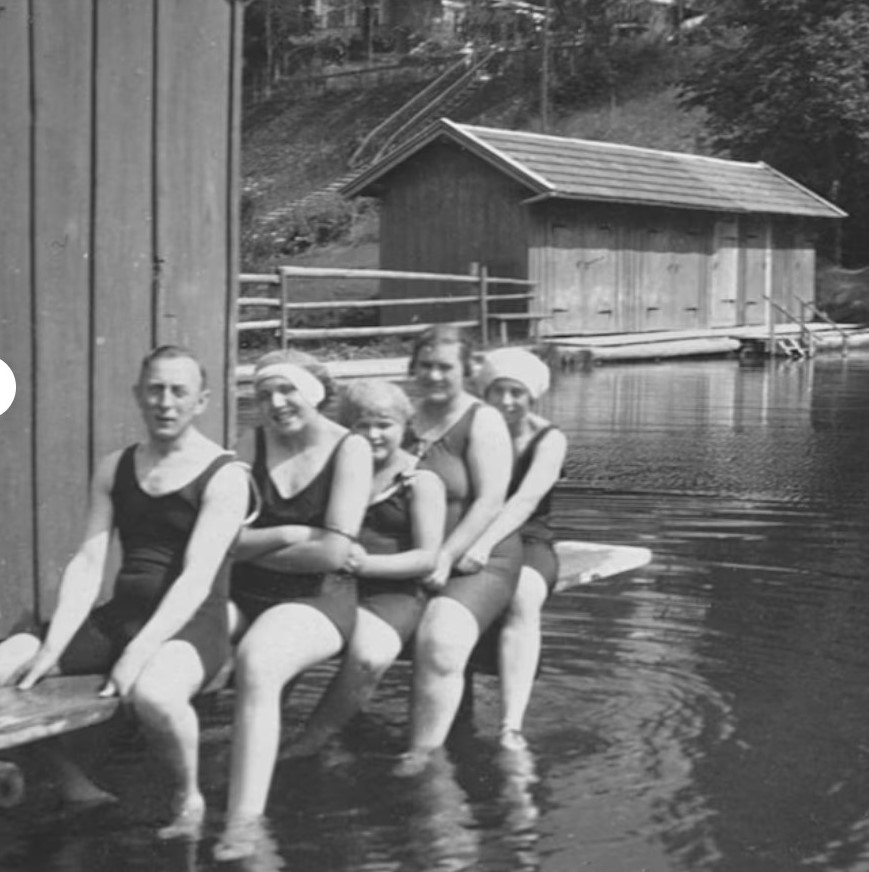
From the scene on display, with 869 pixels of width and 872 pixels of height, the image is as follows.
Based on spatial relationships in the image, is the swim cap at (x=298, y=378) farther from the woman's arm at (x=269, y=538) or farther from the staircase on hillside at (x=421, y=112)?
the staircase on hillside at (x=421, y=112)

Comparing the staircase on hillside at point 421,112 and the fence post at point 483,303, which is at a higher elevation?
the staircase on hillside at point 421,112

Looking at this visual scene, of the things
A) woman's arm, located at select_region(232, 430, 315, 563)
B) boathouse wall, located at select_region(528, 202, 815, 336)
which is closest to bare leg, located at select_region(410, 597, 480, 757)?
woman's arm, located at select_region(232, 430, 315, 563)

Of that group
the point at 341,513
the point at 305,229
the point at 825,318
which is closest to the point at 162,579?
the point at 341,513

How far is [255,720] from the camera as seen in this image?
5293mm

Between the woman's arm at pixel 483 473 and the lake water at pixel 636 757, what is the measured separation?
755 mm

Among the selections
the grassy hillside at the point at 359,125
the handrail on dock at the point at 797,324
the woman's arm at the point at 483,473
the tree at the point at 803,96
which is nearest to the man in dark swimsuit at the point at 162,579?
the woman's arm at the point at 483,473

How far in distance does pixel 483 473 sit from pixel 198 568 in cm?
126

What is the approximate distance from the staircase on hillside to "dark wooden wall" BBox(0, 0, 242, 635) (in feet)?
158

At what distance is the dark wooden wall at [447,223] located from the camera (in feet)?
103

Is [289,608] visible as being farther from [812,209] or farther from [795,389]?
[812,209]

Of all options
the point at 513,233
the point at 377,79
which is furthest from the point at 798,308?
the point at 377,79

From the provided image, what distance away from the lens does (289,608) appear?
5617 millimetres

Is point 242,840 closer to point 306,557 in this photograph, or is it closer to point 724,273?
point 306,557

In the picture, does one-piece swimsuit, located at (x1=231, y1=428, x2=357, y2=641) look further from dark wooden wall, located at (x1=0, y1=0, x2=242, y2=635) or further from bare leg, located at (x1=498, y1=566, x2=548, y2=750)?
bare leg, located at (x1=498, y1=566, x2=548, y2=750)
